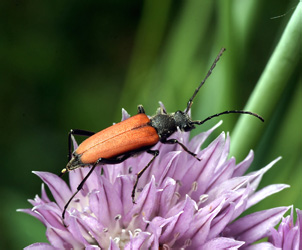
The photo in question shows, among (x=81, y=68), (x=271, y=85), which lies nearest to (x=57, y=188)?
(x=271, y=85)

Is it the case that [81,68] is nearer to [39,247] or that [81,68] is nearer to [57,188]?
[57,188]

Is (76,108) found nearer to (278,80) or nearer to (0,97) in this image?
(0,97)

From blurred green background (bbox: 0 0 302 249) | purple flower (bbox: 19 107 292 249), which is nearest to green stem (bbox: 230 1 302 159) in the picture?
purple flower (bbox: 19 107 292 249)

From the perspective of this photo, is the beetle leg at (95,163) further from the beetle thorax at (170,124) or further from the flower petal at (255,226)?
the flower petal at (255,226)

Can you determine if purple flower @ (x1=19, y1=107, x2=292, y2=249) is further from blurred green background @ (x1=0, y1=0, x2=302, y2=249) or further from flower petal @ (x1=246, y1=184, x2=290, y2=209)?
blurred green background @ (x1=0, y1=0, x2=302, y2=249)

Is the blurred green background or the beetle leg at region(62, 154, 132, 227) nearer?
the beetle leg at region(62, 154, 132, 227)

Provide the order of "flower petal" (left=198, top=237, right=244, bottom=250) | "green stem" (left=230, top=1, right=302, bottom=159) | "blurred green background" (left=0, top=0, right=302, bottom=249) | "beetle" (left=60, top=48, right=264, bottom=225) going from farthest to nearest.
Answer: "blurred green background" (left=0, top=0, right=302, bottom=249) < "green stem" (left=230, top=1, right=302, bottom=159) < "beetle" (left=60, top=48, right=264, bottom=225) < "flower petal" (left=198, top=237, right=244, bottom=250)

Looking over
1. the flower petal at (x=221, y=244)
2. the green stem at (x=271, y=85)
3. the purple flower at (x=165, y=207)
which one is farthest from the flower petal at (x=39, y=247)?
the green stem at (x=271, y=85)
